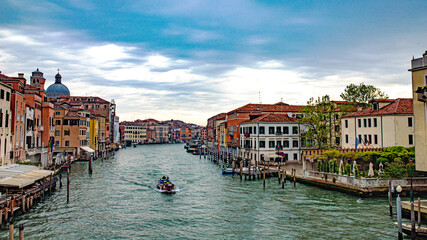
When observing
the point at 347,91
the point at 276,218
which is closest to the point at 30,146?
the point at 276,218

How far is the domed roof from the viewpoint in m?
98.5

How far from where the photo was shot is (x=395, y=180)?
25938 millimetres

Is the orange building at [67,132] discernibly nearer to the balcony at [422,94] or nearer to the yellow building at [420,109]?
the yellow building at [420,109]

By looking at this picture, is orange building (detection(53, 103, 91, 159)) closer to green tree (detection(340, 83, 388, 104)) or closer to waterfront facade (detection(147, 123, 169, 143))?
green tree (detection(340, 83, 388, 104))

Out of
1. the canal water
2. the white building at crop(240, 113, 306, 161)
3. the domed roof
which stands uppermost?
the domed roof

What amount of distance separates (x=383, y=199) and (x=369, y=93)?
1333 inches

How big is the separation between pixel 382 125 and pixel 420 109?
13003 mm

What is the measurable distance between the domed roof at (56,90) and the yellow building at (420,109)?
94.6 metres

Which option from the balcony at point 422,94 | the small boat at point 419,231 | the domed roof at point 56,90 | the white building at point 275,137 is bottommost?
the small boat at point 419,231

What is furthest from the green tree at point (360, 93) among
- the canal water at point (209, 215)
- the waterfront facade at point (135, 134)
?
the waterfront facade at point (135, 134)

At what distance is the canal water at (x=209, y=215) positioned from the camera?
1816cm

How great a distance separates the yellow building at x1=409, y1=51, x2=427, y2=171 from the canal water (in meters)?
4.03

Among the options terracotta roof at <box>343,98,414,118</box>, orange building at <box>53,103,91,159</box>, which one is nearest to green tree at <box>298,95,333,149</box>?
terracotta roof at <box>343,98,414,118</box>

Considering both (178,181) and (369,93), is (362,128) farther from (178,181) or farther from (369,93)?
(178,181)
